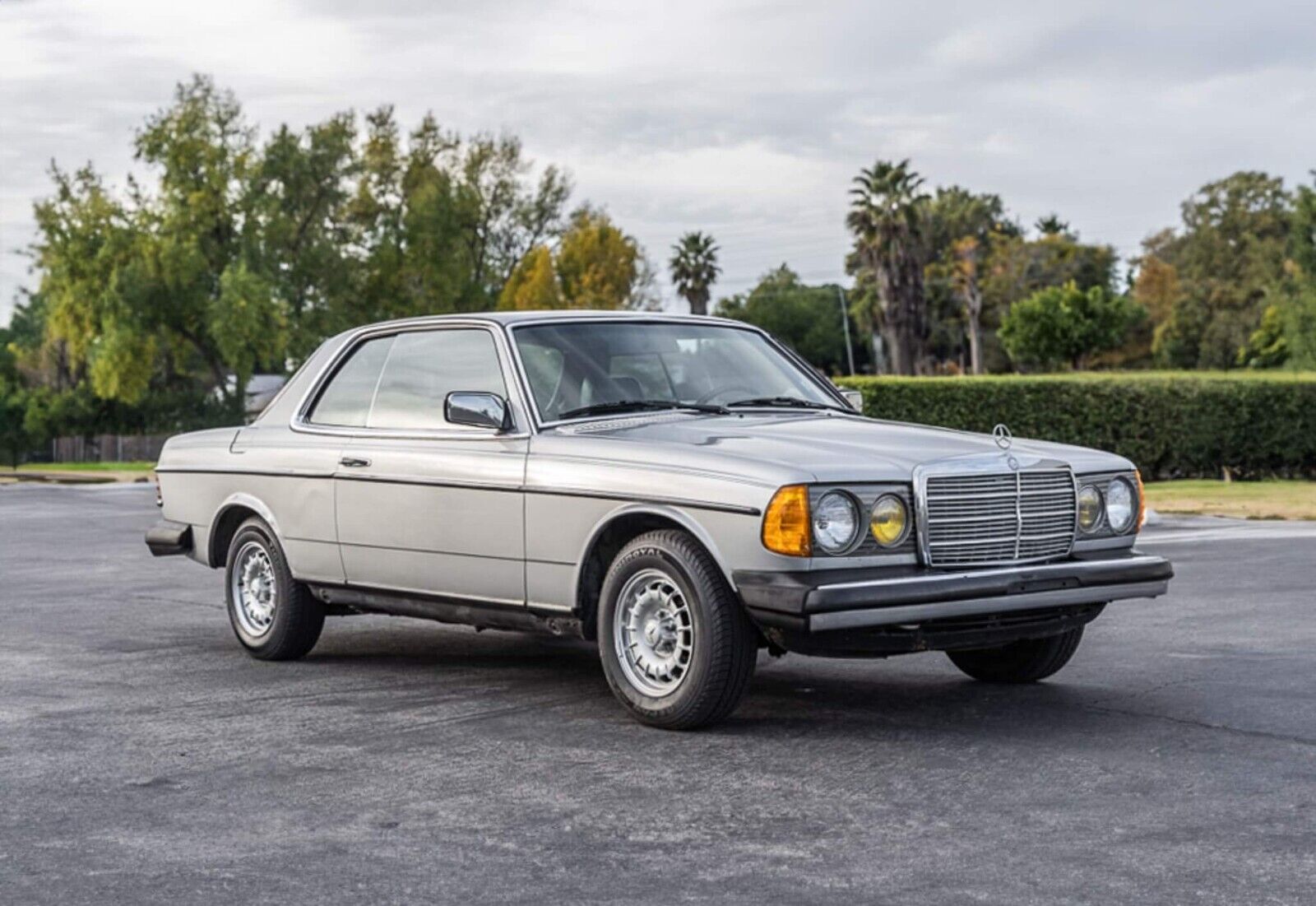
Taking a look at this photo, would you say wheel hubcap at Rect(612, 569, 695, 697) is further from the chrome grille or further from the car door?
the chrome grille

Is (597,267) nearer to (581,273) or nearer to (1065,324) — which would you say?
(581,273)

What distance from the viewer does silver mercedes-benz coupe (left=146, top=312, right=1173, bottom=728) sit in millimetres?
6652

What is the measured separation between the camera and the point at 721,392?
8117 millimetres

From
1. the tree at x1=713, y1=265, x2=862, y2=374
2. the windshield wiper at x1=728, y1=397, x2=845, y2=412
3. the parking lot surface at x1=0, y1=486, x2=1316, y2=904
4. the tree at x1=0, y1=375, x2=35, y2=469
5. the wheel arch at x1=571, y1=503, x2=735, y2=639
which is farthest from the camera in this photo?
the tree at x1=713, y1=265, x2=862, y2=374

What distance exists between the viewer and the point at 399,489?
27.0ft

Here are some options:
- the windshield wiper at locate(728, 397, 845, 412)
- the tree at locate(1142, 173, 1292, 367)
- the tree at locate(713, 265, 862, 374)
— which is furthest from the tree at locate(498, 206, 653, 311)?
the windshield wiper at locate(728, 397, 845, 412)

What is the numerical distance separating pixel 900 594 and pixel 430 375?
2952mm

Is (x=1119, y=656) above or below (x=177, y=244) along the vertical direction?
below

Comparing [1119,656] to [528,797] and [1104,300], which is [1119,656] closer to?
[528,797]

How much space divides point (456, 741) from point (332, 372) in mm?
2940

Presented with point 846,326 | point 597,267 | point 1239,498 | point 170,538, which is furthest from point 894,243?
point 170,538

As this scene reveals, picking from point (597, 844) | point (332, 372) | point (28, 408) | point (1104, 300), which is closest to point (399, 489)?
point (332, 372)

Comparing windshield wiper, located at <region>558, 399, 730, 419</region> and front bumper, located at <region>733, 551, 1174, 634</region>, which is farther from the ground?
windshield wiper, located at <region>558, 399, 730, 419</region>

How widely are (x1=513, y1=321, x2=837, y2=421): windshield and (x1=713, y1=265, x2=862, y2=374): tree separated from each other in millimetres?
115058
